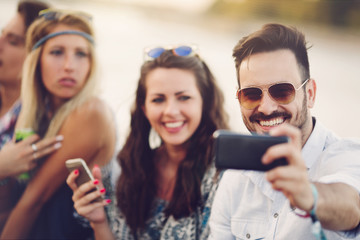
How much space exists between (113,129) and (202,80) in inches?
26.2

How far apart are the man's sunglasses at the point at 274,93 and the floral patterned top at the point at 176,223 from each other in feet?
2.30

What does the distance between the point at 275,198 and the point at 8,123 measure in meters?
2.10

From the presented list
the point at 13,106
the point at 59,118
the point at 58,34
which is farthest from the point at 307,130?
the point at 13,106

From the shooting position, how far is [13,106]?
2908mm

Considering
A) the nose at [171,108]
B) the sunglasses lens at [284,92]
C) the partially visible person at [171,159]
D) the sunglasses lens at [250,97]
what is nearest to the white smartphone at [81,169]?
the partially visible person at [171,159]

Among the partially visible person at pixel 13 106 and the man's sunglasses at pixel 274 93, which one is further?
the partially visible person at pixel 13 106

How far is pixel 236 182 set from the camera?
1.61m

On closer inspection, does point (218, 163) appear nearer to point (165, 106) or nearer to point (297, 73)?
point (297, 73)

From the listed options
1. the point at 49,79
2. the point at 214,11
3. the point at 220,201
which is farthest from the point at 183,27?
the point at 220,201

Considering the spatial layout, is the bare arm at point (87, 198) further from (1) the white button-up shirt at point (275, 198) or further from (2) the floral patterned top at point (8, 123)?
(2) the floral patterned top at point (8, 123)

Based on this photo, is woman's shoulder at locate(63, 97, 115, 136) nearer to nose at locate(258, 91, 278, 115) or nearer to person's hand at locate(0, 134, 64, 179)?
person's hand at locate(0, 134, 64, 179)

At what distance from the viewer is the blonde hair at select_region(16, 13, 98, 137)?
8.03 ft

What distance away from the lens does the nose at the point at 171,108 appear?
2.01m

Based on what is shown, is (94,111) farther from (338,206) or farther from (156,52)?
(338,206)
